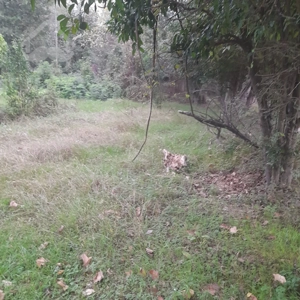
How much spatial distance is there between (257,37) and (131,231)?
2104mm

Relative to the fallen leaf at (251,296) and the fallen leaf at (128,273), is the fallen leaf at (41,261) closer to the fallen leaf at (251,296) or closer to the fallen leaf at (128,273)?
the fallen leaf at (128,273)

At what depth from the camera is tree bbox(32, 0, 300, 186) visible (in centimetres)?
220

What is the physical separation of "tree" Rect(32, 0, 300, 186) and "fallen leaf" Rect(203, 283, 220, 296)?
1.81 m

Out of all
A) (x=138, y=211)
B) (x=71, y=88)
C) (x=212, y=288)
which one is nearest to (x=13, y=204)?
(x=138, y=211)

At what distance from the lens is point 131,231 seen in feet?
9.40

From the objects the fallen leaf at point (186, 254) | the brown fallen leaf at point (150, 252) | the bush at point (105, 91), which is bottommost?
the brown fallen leaf at point (150, 252)

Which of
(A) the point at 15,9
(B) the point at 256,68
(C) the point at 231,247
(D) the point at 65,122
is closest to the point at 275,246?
(C) the point at 231,247

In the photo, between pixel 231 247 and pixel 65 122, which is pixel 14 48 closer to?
pixel 65 122

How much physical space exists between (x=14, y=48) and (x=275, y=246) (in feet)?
27.5

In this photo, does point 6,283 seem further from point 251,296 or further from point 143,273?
point 251,296

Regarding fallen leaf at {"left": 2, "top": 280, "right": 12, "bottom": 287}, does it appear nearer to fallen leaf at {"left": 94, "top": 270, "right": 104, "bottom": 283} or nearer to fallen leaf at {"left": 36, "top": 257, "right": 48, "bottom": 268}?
fallen leaf at {"left": 36, "top": 257, "right": 48, "bottom": 268}

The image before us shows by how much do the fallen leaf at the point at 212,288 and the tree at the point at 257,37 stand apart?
71.4 inches

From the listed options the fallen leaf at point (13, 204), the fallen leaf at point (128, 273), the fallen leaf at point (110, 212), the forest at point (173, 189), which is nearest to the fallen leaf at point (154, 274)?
the forest at point (173, 189)

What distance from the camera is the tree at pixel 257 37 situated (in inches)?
86.4
